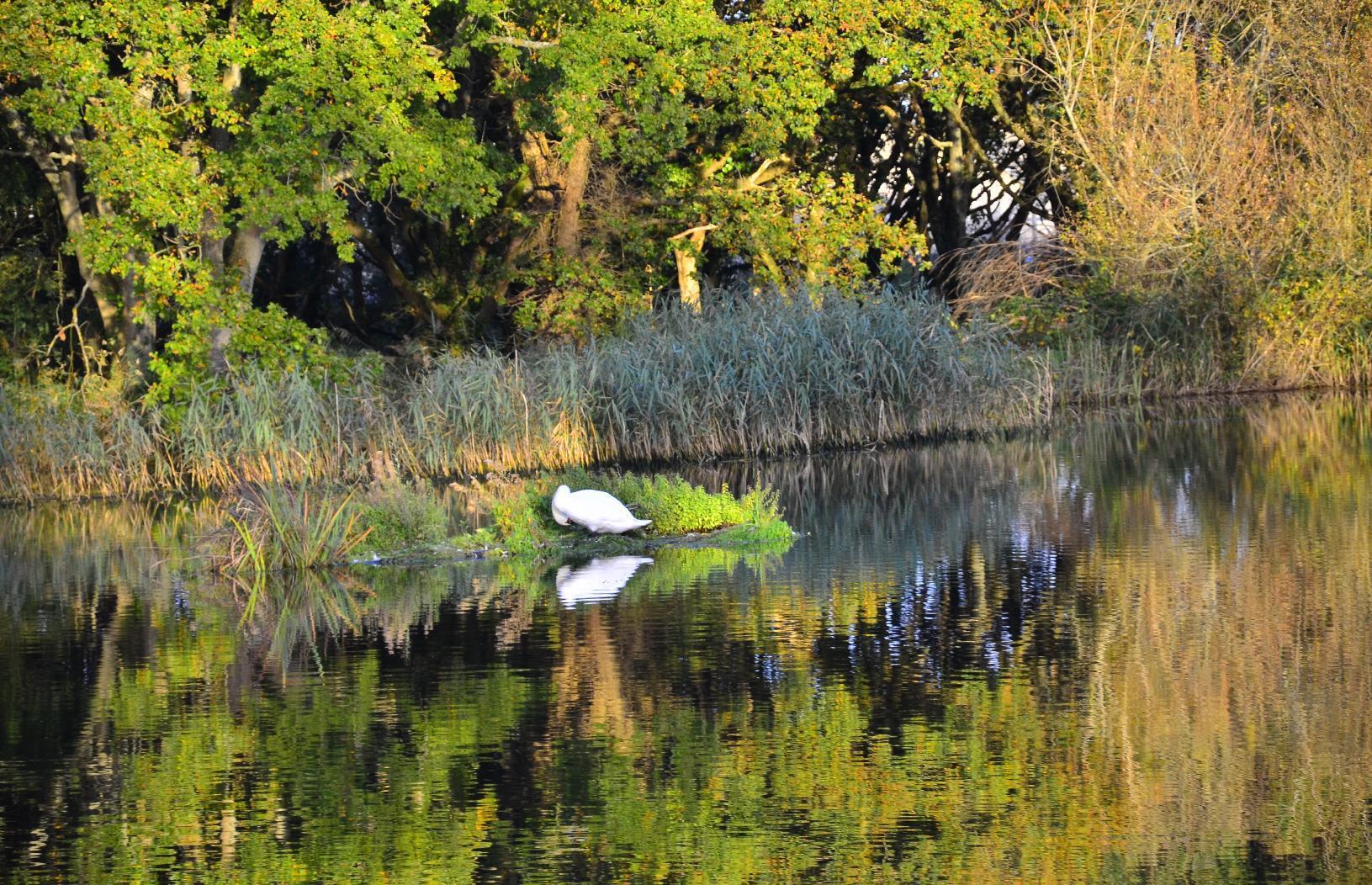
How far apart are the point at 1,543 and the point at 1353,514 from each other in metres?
9.95

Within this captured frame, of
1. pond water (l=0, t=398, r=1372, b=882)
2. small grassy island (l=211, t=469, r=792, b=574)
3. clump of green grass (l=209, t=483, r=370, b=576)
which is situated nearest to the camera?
pond water (l=0, t=398, r=1372, b=882)

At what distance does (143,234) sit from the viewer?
1966cm

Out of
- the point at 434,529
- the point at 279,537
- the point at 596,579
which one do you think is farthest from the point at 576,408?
the point at 596,579

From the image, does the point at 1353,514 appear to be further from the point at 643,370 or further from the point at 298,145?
the point at 298,145

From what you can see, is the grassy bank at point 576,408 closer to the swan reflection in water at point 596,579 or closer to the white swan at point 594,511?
the white swan at point 594,511

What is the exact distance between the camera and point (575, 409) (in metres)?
19.8

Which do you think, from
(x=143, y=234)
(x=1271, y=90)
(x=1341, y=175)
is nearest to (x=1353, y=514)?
(x=143, y=234)

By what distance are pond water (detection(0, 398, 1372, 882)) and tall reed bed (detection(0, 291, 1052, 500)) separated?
5176mm

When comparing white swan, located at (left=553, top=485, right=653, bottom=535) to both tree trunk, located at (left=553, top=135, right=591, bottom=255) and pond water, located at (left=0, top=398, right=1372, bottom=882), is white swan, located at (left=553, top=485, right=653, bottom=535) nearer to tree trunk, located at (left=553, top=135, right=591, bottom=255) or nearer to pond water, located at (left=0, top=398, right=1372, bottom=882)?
pond water, located at (left=0, top=398, right=1372, bottom=882)

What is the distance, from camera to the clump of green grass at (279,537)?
12398 millimetres

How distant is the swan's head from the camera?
1290cm

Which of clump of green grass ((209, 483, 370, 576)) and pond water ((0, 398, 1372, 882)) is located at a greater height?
clump of green grass ((209, 483, 370, 576))

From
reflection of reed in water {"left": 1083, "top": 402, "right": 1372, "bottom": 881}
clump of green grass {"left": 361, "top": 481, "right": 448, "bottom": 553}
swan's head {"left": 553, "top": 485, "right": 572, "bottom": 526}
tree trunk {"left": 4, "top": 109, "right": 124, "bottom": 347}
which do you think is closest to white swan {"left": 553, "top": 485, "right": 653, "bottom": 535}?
swan's head {"left": 553, "top": 485, "right": 572, "bottom": 526}

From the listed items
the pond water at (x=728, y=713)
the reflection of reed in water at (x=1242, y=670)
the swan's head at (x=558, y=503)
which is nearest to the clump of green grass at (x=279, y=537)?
the pond water at (x=728, y=713)
